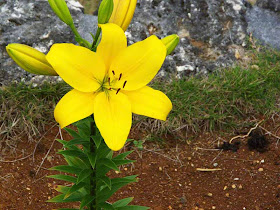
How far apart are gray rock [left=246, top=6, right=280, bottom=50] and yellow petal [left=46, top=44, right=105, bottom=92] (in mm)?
2262

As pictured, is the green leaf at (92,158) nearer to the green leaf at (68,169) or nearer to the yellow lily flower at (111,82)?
the green leaf at (68,169)

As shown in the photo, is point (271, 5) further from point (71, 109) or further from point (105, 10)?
point (71, 109)

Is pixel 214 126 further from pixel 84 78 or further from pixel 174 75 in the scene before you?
pixel 84 78

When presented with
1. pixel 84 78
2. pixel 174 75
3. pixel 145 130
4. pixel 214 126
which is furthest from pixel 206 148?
pixel 84 78

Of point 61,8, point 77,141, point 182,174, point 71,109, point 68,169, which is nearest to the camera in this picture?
point 71,109

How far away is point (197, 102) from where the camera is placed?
2752 millimetres

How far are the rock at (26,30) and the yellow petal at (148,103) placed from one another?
1618 mm

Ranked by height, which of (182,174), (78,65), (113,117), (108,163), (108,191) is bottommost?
(182,174)

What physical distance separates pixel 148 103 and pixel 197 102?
1604 mm

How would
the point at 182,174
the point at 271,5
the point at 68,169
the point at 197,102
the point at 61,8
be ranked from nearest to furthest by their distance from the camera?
the point at 61,8, the point at 68,169, the point at 182,174, the point at 197,102, the point at 271,5

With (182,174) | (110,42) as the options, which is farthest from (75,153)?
(182,174)

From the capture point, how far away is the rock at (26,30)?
2.72m

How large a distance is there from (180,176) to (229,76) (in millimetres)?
795

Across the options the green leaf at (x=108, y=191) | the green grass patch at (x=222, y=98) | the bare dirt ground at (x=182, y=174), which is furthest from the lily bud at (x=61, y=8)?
the green grass patch at (x=222, y=98)
